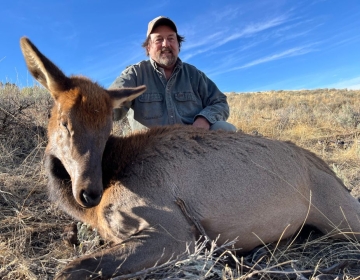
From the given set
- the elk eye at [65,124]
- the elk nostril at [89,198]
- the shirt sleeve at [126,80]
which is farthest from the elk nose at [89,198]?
the shirt sleeve at [126,80]

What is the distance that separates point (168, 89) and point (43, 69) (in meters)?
3.20

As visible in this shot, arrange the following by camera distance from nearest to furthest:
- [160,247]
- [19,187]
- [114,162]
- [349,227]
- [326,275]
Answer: [160,247], [326,275], [114,162], [349,227], [19,187]

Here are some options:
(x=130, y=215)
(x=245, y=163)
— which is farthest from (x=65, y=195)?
(x=245, y=163)

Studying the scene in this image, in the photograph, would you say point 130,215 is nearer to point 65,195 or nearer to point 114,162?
point 114,162

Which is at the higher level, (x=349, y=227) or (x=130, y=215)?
(x=130, y=215)

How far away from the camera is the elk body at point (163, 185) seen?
9.73ft

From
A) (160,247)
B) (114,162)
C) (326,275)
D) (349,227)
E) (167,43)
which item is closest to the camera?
(160,247)

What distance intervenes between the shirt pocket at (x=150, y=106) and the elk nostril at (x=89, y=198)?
322cm

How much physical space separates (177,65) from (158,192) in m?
3.70

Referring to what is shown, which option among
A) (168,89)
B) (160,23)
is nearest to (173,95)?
(168,89)

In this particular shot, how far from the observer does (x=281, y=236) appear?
3.50 meters

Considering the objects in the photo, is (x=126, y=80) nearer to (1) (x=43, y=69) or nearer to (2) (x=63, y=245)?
(1) (x=43, y=69)

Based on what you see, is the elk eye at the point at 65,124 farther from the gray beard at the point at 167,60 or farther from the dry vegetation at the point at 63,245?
the gray beard at the point at 167,60

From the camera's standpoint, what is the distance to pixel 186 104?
629 centimetres
